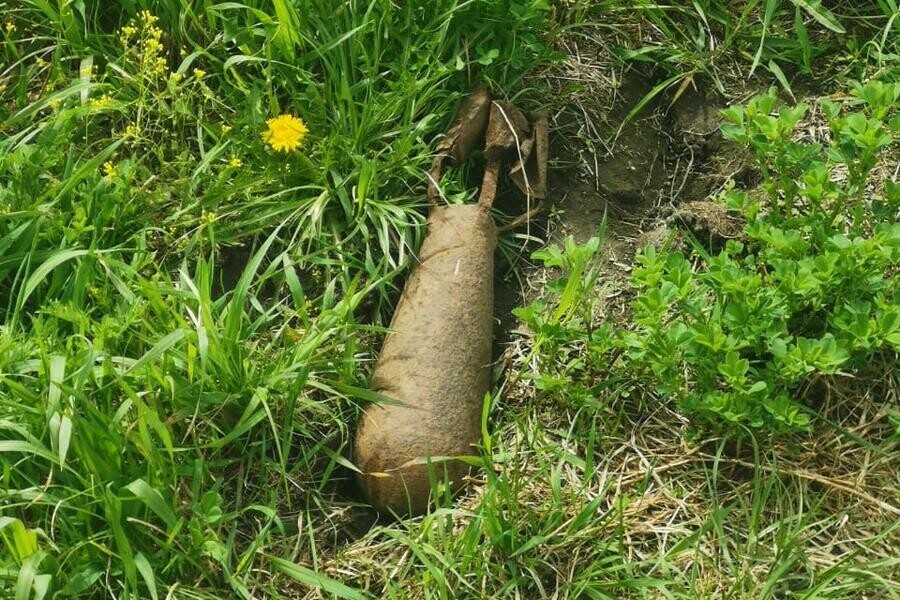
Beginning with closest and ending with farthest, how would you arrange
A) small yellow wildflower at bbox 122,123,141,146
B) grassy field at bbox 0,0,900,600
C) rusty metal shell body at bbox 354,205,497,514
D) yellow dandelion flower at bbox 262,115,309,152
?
grassy field at bbox 0,0,900,600 → rusty metal shell body at bbox 354,205,497,514 → yellow dandelion flower at bbox 262,115,309,152 → small yellow wildflower at bbox 122,123,141,146

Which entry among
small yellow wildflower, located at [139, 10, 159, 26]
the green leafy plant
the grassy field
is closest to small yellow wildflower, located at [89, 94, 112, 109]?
the grassy field

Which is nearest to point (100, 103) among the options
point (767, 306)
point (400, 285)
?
point (400, 285)

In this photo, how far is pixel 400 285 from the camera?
3348 millimetres

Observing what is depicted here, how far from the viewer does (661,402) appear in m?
3.15

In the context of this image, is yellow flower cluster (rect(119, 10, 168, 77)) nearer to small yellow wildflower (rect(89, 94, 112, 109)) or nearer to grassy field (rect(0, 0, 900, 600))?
grassy field (rect(0, 0, 900, 600))

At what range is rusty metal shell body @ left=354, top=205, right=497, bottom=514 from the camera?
2.92 meters

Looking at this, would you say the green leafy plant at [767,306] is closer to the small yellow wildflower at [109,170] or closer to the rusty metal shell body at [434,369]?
the rusty metal shell body at [434,369]

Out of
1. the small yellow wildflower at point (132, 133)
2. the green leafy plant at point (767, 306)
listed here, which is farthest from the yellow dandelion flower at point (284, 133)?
the green leafy plant at point (767, 306)

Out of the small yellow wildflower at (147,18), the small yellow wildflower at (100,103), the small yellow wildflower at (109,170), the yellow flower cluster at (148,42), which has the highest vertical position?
the small yellow wildflower at (147,18)

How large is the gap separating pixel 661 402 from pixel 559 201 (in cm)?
76

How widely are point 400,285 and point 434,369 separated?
41 cm

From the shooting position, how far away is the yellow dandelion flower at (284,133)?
326 cm

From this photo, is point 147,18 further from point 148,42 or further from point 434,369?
point 434,369

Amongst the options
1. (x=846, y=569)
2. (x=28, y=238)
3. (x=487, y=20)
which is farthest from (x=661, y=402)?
(x=28, y=238)
